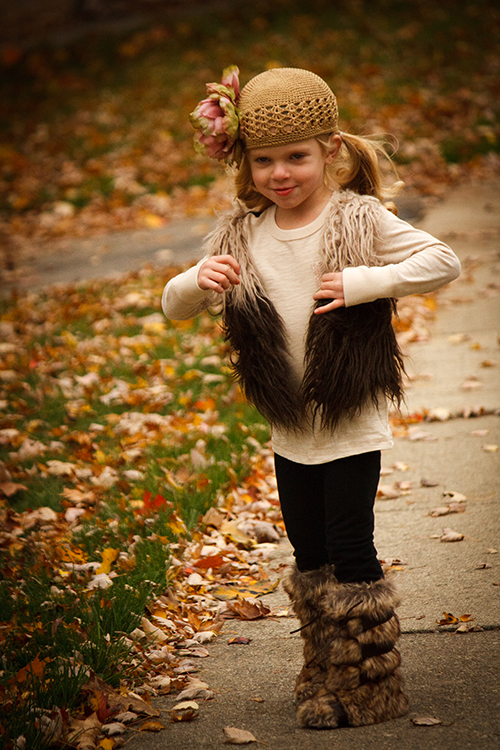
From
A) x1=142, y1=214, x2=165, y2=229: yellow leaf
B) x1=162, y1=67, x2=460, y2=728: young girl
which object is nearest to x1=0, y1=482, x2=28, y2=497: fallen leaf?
x1=162, y1=67, x2=460, y2=728: young girl

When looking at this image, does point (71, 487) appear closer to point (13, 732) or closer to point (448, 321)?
point (13, 732)

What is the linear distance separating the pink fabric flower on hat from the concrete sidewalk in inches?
70.7

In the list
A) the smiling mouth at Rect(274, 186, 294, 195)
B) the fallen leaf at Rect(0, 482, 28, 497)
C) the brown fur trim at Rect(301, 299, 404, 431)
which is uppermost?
the smiling mouth at Rect(274, 186, 294, 195)

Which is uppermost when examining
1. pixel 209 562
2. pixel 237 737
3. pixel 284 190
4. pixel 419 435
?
pixel 284 190

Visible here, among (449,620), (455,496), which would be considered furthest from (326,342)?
(455,496)

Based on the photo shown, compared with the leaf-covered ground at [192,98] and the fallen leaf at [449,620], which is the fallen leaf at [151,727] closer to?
the fallen leaf at [449,620]

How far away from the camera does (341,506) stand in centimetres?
230

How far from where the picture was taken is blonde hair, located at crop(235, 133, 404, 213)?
2484 millimetres

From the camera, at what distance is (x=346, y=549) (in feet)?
7.60

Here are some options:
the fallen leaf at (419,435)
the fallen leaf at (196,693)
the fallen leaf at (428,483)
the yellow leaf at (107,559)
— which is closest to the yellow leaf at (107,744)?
the fallen leaf at (196,693)

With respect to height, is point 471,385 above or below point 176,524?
Result: above

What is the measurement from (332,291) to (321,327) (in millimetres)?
119

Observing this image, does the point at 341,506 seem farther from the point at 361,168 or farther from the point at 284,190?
the point at 361,168

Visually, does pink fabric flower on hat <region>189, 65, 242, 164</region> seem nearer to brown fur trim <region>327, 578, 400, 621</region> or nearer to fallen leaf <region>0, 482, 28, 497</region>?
brown fur trim <region>327, 578, 400, 621</region>
